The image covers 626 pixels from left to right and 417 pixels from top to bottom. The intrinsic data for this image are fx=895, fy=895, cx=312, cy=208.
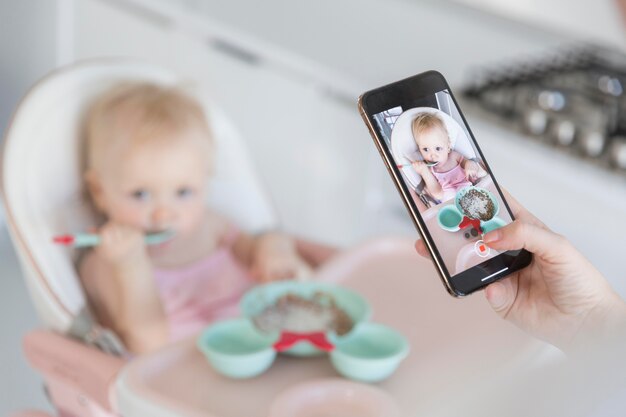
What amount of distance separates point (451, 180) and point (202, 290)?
52cm

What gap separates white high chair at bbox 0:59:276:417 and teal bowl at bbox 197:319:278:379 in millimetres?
95

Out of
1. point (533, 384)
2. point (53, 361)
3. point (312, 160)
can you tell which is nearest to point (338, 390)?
point (533, 384)

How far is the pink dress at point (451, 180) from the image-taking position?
42cm

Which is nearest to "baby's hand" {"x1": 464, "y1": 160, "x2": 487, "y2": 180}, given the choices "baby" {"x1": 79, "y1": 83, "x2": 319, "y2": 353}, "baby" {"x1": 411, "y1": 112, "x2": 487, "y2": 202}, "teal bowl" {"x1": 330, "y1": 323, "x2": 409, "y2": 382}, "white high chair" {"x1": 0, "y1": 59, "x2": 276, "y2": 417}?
"baby" {"x1": 411, "y1": 112, "x2": 487, "y2": 202}

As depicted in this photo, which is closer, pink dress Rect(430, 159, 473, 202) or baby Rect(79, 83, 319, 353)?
pink dress Rect(430, 159, 473, 202)

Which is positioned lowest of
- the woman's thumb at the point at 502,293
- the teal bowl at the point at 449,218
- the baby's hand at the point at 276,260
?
the baby's hand at the point at 276,260

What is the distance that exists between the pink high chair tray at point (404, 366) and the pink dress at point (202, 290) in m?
0.23

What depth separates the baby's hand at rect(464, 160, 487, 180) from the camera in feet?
1.40

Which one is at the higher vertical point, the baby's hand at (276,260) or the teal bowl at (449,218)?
the teal bowl at (449,218)

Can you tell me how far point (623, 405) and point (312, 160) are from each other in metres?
0.90

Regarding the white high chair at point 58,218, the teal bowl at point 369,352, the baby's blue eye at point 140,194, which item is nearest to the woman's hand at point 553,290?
the teal bowl at point 369,352

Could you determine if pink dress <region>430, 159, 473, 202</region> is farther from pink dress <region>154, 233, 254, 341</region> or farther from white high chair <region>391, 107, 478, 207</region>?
pink dress <region>154, 233, 254, 341</region>

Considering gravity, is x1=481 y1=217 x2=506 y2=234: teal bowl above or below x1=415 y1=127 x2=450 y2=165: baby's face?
below

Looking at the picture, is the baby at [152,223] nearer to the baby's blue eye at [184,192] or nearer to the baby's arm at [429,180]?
the baby's blue eye at [184,192]
